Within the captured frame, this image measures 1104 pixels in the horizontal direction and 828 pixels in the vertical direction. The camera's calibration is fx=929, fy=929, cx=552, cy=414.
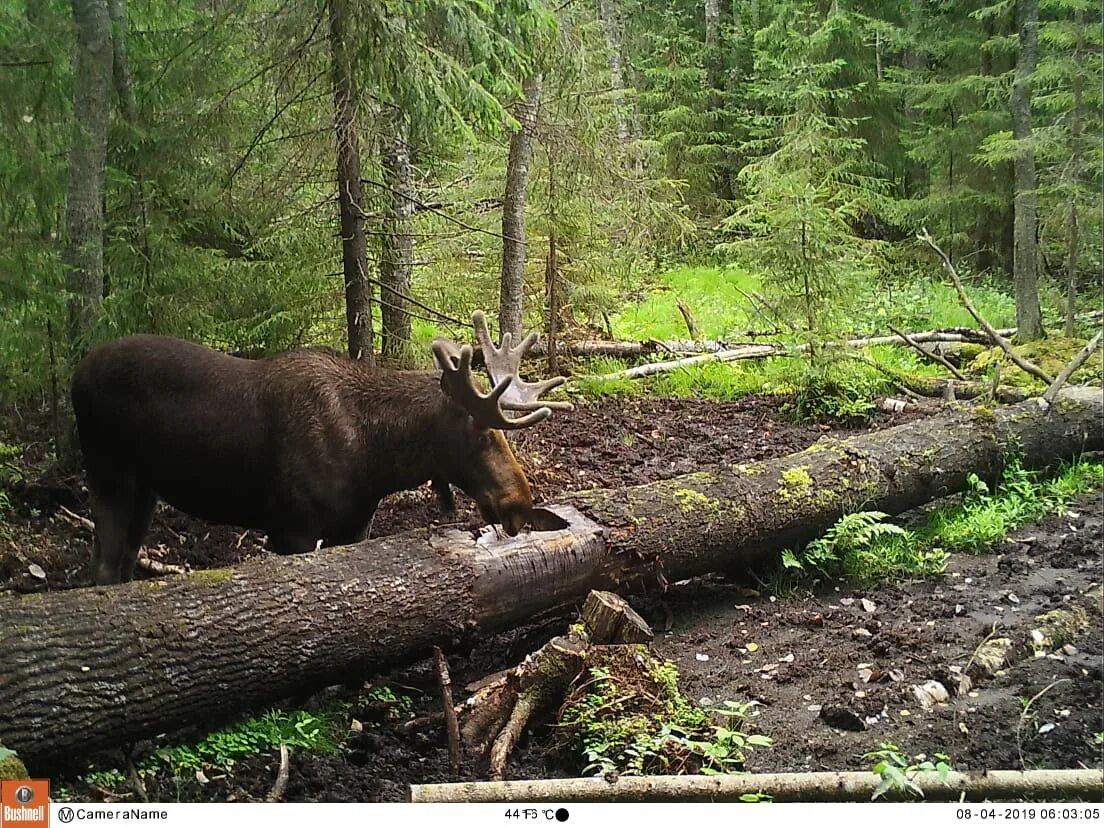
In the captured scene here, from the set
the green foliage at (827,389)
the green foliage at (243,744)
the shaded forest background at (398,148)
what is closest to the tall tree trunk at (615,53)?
the shaded forest background at (398,148)

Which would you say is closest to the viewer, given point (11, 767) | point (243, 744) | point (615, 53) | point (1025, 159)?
point (11, 767)

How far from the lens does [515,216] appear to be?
762cm

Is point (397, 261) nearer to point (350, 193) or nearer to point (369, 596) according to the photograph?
point (350, 193)

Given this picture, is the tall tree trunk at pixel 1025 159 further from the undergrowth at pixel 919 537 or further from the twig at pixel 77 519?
the twig at pixel 77 519

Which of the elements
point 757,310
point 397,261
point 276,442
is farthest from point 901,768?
point 757,310

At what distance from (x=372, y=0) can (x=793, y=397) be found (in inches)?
187

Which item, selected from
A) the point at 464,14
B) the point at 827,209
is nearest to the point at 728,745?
the point at 464,14

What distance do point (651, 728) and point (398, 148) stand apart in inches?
162

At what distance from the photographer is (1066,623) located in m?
3.79

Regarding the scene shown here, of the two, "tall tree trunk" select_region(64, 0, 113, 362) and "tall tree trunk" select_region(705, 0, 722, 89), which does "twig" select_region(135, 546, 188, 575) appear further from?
"tall tree trunk" select_region(705, 0, 722, 89)

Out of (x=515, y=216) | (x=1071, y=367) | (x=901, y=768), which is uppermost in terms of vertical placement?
(x=515, y=216)

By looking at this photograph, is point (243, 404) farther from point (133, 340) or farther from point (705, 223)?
point (705, 223)

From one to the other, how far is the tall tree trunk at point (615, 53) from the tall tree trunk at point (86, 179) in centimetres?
393

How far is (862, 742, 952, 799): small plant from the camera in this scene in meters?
2.81
